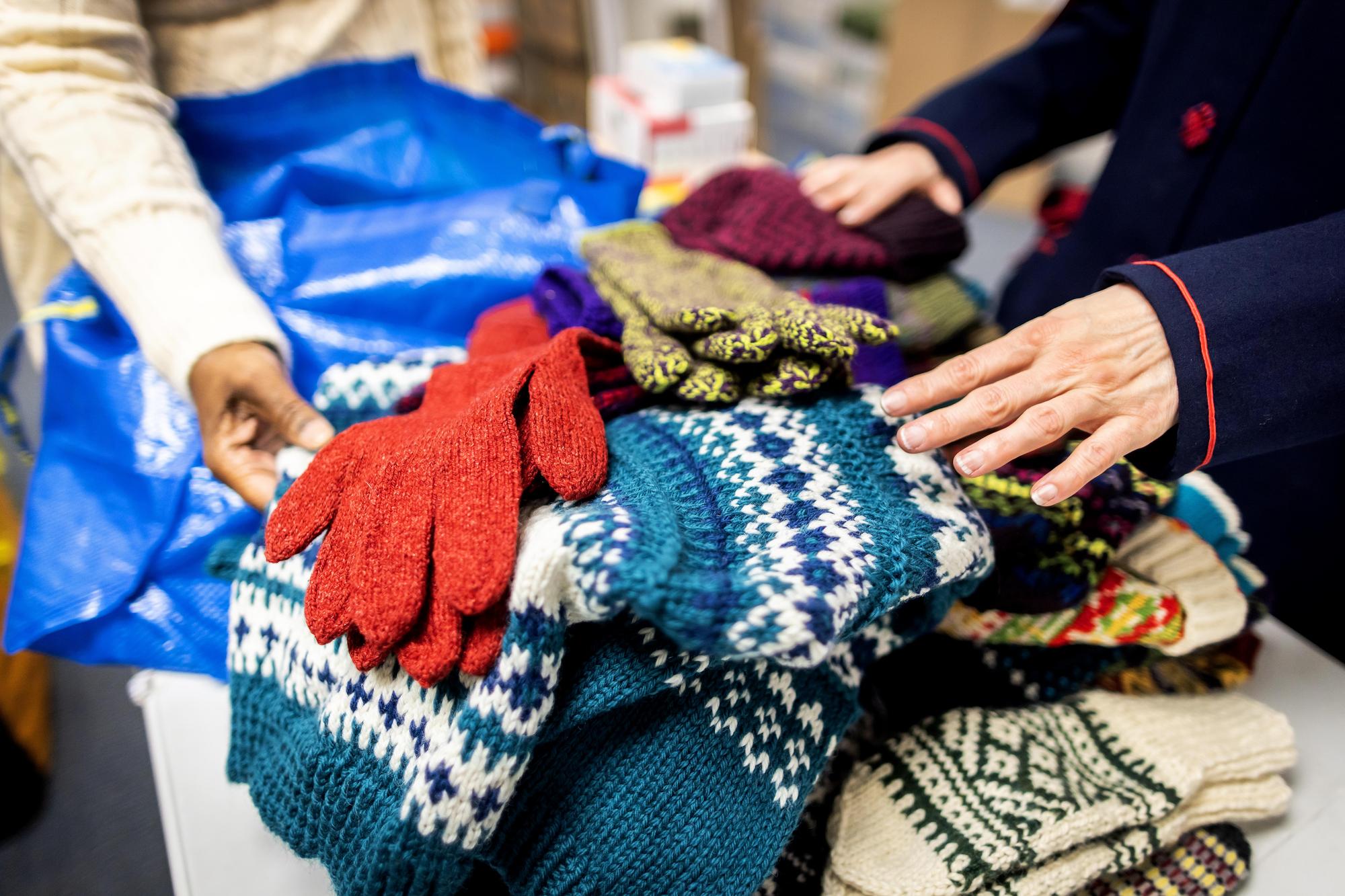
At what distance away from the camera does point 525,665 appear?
40cm

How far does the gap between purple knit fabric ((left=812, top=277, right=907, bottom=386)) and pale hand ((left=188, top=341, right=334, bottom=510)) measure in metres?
0.44

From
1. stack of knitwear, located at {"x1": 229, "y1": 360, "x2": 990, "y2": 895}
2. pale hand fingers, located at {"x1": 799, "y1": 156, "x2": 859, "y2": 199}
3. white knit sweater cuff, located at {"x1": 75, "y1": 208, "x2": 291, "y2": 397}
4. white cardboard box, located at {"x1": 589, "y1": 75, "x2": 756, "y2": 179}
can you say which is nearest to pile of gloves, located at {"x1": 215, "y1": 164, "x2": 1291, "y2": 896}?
stack of knitwear, located at {"x1": 229, "y1": 360, "x2": 990, "y2": 895}

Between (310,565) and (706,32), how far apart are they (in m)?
2.08

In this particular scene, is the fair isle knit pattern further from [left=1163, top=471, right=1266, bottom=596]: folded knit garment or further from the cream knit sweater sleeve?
the cream knit sweater sleeve

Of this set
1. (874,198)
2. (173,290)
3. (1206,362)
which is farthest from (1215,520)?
(173,290)

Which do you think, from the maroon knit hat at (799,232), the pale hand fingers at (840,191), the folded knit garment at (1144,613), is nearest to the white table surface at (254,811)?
the folded knit garment at (1144,613)

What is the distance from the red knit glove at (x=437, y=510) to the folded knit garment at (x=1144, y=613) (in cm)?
35

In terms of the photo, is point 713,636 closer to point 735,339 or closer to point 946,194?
point 735,339

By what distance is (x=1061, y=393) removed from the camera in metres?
0.49

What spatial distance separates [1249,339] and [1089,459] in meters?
0.15

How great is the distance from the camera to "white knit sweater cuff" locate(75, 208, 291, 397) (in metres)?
0.66

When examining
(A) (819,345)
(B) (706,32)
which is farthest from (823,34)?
(A) (819,345)

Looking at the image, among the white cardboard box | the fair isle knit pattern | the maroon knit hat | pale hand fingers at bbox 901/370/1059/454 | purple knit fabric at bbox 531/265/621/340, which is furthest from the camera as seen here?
the white cardboard box

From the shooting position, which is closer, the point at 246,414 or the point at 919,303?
the point at 246,414
